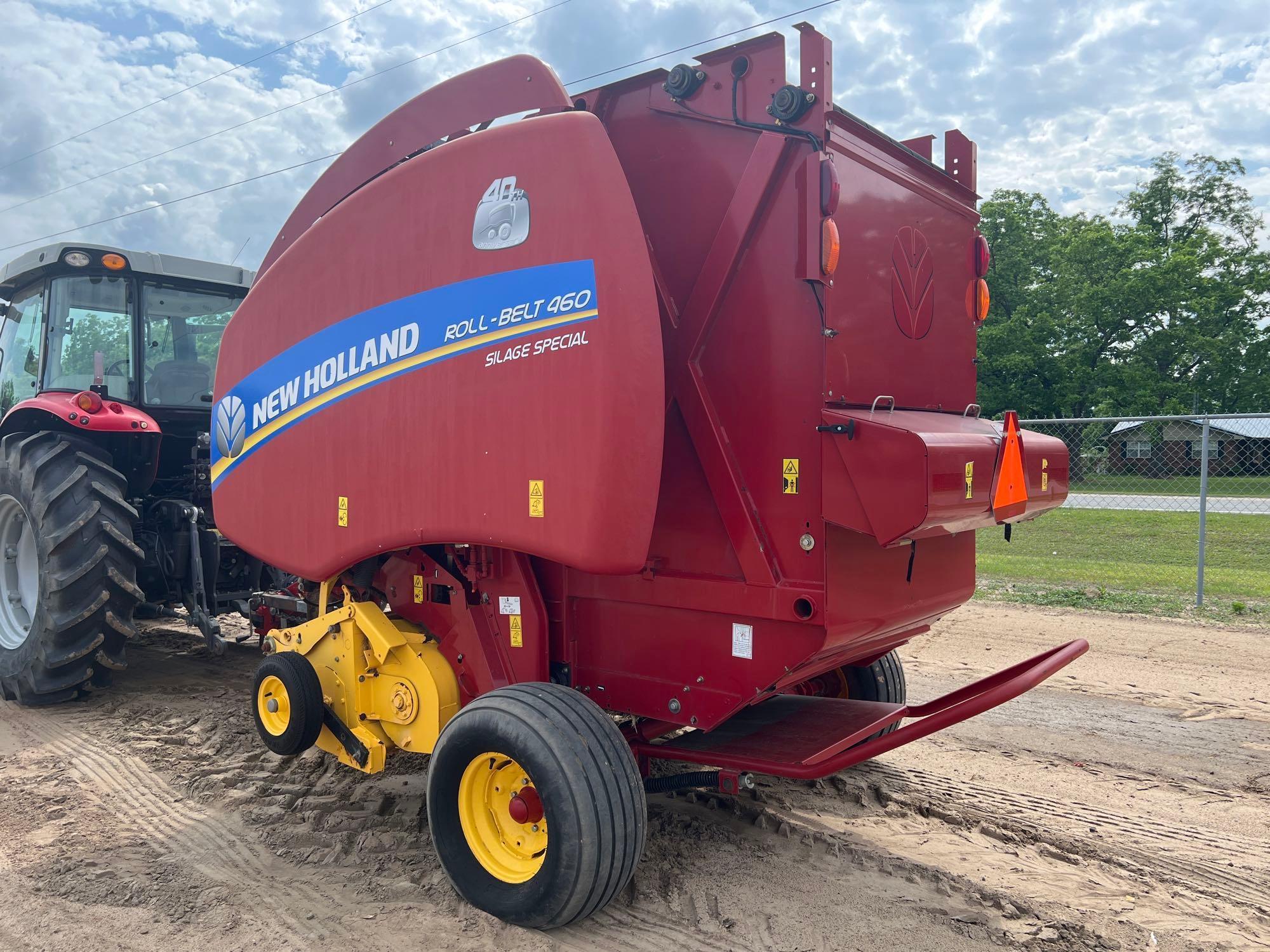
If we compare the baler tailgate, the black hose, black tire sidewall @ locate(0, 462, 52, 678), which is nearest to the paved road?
the baler tailgate

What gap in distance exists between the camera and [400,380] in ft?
11.1

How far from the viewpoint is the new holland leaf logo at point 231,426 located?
4195mm

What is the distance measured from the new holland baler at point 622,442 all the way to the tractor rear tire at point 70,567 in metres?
2.04

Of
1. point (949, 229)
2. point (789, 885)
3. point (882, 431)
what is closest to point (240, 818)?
point (789, 885)

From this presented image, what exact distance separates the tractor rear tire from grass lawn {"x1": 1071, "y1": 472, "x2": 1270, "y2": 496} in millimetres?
8961

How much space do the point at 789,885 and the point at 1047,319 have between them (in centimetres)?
3133

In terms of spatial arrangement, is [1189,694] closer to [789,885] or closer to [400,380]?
[789,885]

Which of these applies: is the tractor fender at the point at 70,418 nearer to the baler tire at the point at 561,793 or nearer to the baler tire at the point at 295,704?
the baler tire at the point at 295,704

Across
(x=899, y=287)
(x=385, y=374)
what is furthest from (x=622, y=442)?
(x=899, y=287)

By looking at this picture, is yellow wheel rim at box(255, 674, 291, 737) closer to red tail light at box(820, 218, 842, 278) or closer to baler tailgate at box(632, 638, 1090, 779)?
baler tailgate at box(632, 638, 1090, 779)

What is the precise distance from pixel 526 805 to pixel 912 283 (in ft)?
7.57

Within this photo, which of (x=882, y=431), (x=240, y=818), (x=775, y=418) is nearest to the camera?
(x=882, y=431)

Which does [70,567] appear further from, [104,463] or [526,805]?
[526,805]

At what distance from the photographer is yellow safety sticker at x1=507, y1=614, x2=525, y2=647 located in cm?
343
